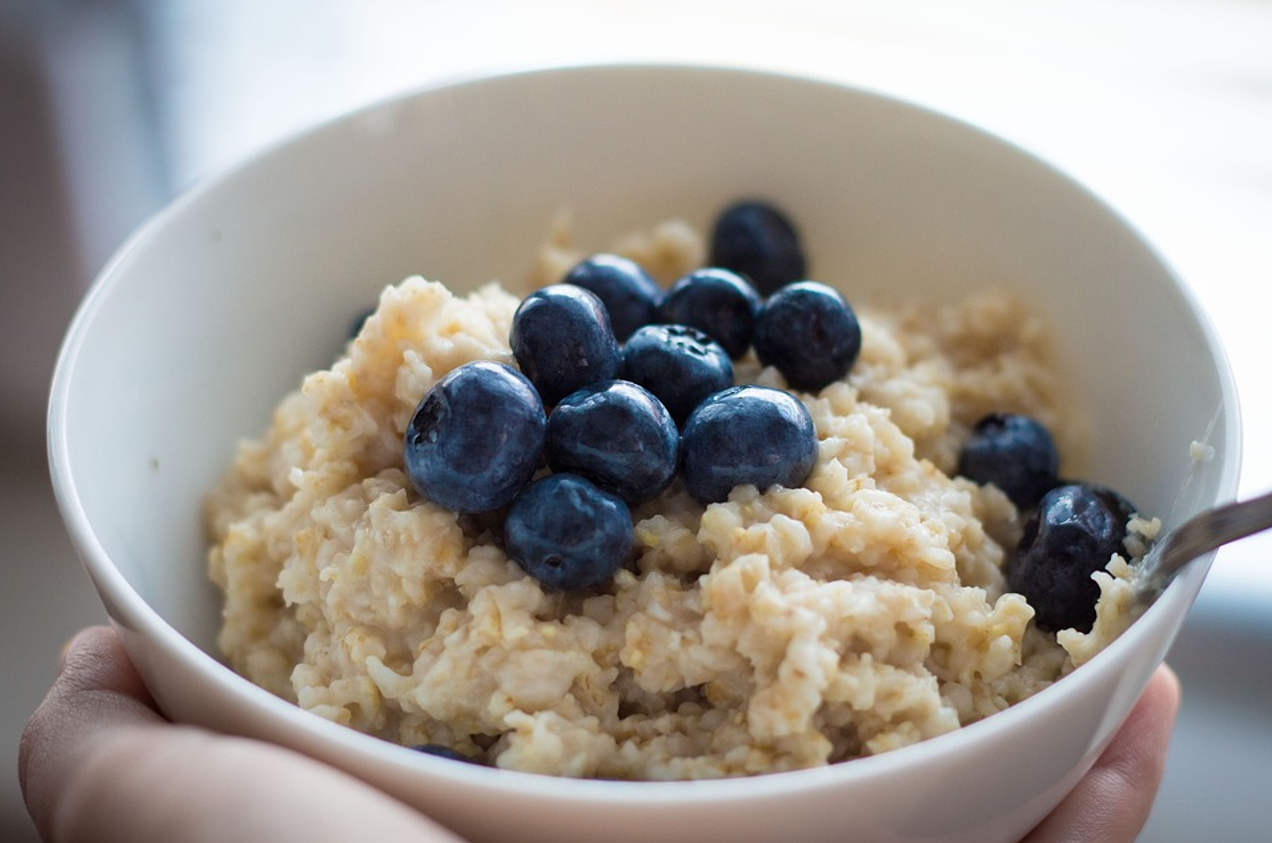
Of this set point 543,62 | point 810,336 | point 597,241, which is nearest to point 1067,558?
point 810,336

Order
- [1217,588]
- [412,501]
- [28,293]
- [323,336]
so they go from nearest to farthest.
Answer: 1. [412,501]
2. [323,336]
3. [1217,588]
4. [28,293]

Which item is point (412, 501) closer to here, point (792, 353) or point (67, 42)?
point (792, 353)

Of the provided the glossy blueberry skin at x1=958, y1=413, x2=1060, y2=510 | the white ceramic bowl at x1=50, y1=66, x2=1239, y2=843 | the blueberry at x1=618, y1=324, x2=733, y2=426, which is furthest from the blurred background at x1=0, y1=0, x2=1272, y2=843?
the blueberry at x1=618, y1=324, x2=733, y2=426

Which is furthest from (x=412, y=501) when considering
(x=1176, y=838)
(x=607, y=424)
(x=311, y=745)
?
(x=1176, y=838)

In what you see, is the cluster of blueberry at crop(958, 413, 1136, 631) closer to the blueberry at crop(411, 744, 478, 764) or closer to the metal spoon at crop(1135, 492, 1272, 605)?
the metal spoon at crop(1135, 492, 1272, 605)

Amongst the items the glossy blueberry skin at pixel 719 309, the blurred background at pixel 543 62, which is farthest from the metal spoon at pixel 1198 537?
the blurred background at pixel 543 62

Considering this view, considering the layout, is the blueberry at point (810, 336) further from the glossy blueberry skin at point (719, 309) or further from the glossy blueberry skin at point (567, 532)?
the glossy blueberry skin at point (567, 532)
